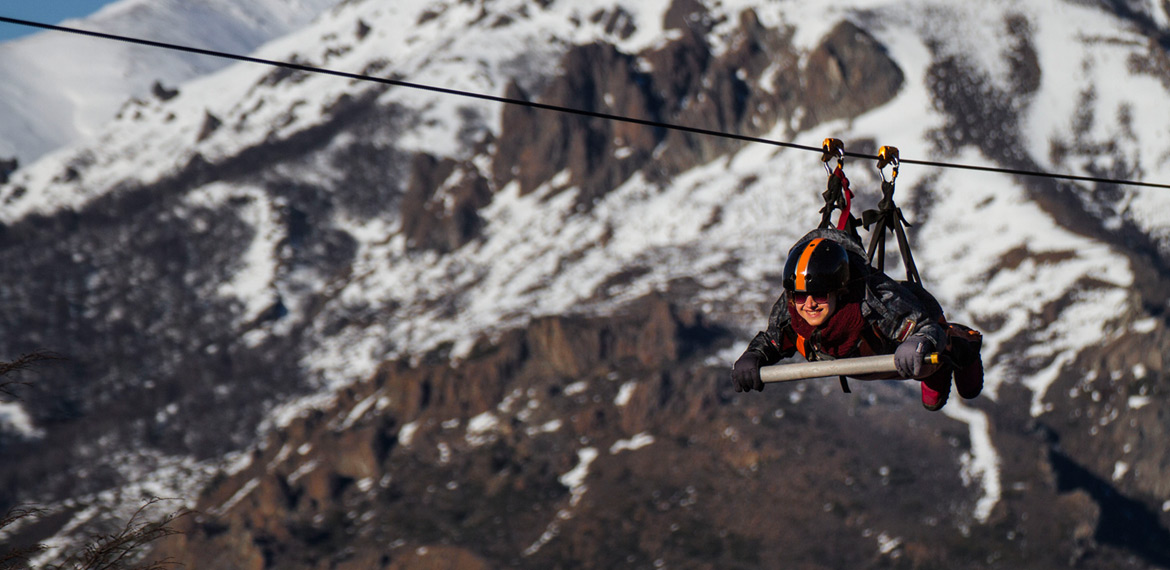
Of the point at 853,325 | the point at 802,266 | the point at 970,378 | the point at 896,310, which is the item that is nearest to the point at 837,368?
the point at 802,266

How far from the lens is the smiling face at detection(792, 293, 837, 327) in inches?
901

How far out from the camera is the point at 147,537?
21.8 metres

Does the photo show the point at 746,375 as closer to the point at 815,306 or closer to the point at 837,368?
the point at 815,306

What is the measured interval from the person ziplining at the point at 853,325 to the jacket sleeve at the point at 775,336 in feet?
0.05

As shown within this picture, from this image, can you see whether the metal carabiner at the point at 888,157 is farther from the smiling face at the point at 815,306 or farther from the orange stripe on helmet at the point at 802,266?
the smiling face at the point at 815,306

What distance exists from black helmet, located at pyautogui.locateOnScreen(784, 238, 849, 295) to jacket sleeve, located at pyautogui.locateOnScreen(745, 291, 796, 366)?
5.12 feet

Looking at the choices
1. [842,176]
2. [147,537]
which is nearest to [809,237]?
[842,176]

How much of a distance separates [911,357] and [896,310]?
1.93 metres

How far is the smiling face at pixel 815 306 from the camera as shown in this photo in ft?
75.0

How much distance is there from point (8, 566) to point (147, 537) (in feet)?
8.71

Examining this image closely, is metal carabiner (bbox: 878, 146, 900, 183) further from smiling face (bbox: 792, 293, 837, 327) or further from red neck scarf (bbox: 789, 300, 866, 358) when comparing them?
smiling face (bbox: 792, 293, 837, 327)

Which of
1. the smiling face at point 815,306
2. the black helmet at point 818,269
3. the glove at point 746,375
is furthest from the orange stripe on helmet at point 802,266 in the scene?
the glove at point 746,375

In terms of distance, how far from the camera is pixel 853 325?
77.0 ft

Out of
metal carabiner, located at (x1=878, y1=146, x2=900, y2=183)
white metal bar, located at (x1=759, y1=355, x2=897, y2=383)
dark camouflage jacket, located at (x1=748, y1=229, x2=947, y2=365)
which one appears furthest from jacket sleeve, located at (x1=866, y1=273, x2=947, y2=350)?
metal carabiner, located at (x1=878, y1=146, x2=900, y2=183)
